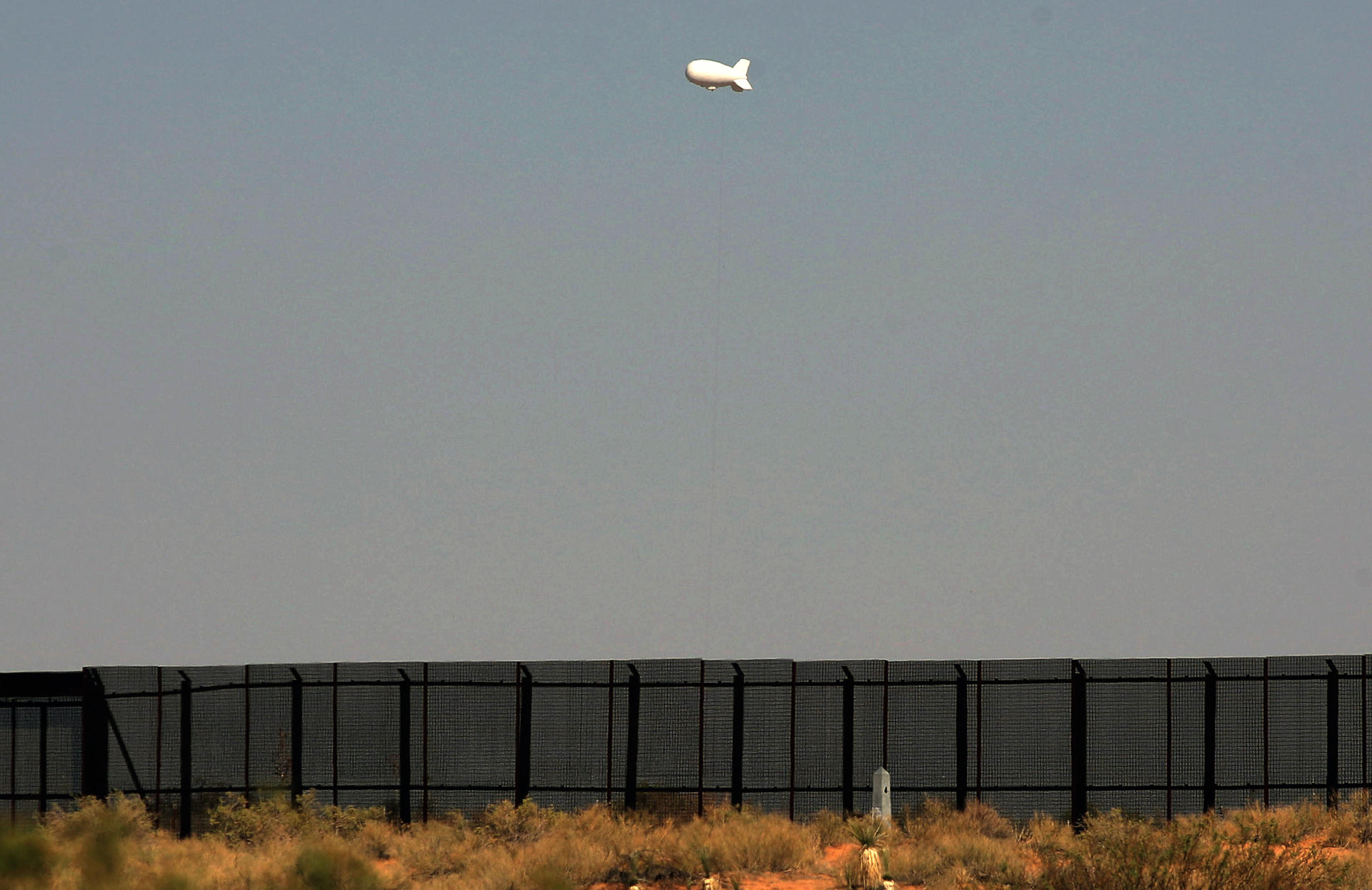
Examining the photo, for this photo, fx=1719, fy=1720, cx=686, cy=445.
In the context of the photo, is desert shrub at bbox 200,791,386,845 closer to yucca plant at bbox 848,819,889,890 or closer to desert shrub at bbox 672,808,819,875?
desert shrub at bbox 672,808,819,875

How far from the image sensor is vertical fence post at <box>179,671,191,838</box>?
27125 millimetres

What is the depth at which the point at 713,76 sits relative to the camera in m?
46.9

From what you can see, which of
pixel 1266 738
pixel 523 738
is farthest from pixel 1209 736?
pixel 523 738

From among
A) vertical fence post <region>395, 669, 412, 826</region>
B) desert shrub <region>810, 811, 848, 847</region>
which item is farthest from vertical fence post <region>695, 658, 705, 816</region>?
vertical fence post <region>395, 669, 412, 826</region>

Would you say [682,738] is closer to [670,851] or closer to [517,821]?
[517,821]

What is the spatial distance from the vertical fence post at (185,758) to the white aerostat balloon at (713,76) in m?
25.0

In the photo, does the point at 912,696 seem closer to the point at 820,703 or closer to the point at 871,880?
the point at 820,703

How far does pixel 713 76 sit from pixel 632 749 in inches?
974

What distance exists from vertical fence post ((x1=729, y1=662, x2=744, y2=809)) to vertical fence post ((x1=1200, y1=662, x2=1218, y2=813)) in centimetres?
734

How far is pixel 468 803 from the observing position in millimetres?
28156

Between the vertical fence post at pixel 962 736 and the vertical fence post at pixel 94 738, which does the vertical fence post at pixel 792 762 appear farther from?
the vertical fence post at pixel 94 738

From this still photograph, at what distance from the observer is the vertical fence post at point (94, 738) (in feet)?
88.8

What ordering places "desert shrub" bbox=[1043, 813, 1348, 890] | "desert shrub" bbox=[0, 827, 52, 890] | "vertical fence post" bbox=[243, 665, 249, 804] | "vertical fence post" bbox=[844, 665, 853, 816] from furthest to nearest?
"vertical fence post" bbox=[243, 665, 249, 804] < "vertical fence post" bbox=[844, 665, 853, 816] < "desert shrub" bbox=[1043, 813, 1348, 890] < "desert shrub" bbox=[0, 827, 52, 890]

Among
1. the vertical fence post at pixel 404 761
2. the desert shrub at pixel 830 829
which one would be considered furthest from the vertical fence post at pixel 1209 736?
the vertical fence post at pixel 404 761
